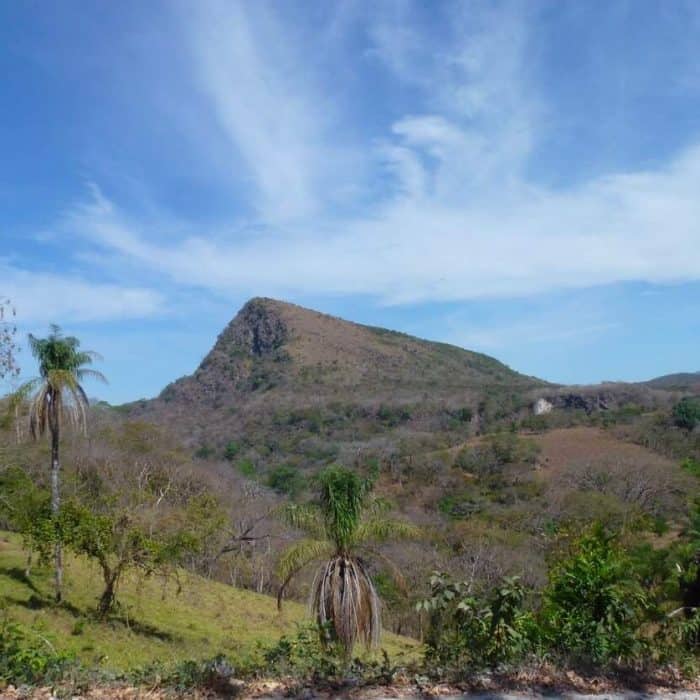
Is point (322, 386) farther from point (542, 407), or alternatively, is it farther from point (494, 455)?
point (494, 455)

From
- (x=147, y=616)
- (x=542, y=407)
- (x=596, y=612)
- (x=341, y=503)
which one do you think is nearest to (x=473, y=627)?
(x=596, y=612)

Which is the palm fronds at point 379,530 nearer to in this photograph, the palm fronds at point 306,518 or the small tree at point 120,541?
the palm fronds at point 306,518

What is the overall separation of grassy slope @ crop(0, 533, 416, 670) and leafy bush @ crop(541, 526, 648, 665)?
10278 millimetres

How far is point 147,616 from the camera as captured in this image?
24031 millimetres

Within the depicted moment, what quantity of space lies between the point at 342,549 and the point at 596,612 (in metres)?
5.61

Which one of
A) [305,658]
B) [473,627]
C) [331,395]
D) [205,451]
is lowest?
[305,658]

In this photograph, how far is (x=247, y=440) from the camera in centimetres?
8538

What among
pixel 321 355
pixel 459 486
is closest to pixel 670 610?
pixel 459 486

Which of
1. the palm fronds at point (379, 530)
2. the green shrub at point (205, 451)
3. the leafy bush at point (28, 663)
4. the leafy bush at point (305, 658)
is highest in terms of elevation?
the green shrub at point (205, 451)

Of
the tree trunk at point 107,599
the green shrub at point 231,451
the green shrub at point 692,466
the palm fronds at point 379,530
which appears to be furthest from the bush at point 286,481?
the green shrub at point 692,466

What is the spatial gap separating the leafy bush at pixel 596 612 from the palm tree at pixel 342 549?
4633mm

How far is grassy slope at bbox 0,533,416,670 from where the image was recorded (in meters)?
19.6

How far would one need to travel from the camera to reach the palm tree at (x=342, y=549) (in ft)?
36.3

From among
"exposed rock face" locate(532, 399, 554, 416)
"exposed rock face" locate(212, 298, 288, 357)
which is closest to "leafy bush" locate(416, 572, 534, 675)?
"exposed rock face" locate(532, 399, 554, 416)
